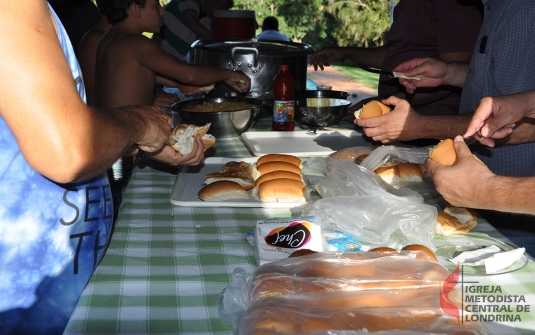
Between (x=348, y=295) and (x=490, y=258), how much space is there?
22.2 inches

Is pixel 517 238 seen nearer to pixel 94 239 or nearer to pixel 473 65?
pixel 473 65

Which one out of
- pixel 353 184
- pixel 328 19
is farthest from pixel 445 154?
pixel 328 19

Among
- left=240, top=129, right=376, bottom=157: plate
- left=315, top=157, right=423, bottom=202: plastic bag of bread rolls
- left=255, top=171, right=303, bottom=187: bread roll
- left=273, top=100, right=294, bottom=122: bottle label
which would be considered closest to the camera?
left=315, top=157, right=423, bottom=202: plastic bag of bread rolls

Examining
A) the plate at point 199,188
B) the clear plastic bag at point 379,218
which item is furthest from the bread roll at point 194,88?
the clear plastic bag at point 379,218

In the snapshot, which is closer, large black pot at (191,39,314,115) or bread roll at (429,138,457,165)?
bread roll at (429,138,457,165)

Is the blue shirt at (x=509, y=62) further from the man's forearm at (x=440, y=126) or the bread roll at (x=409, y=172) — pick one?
the bread roll at (x=409, y=172)

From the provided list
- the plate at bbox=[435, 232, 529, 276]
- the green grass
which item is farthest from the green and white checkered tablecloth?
the green grass

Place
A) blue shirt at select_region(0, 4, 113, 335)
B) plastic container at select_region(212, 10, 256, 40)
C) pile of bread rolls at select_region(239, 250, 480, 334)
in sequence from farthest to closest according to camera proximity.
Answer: plastic container at select_region(212, 10, 256, 40), blue shirt at select_region(0, 4, 113, 335), pile of bread rolls at select_region(239, 250, 480, 334)

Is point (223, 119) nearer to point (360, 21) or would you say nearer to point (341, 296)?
point (341, 296)

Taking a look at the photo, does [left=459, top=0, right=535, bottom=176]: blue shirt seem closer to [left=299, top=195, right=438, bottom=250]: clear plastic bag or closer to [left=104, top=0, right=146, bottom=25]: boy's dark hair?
[left=299, top=195, right=438, bottom=250]: clear plastic bag

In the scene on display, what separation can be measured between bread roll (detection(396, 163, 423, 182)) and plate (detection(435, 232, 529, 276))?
41 cm

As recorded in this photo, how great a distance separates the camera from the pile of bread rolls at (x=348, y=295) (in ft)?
3.45

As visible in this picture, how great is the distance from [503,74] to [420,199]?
3.17ft

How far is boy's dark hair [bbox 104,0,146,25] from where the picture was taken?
3.56 m
